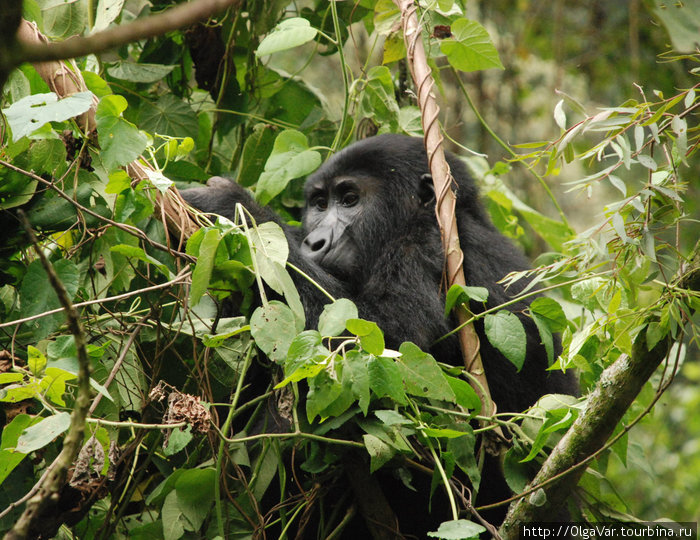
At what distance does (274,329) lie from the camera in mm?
1556

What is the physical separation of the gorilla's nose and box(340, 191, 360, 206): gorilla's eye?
0.19m

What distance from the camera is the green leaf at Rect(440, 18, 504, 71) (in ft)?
7.29

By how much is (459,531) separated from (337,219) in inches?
55.8

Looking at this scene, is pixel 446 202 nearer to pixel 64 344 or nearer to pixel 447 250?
pixel 447 250

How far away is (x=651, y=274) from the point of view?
1.68 meters

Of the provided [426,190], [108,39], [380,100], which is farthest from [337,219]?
[108,39]

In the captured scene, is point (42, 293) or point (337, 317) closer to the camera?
point (337, 317)

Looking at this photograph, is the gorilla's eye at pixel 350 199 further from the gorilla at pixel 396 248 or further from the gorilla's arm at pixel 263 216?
the gorilla's arm at pixel 263 216

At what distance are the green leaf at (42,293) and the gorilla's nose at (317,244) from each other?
100 centimetres

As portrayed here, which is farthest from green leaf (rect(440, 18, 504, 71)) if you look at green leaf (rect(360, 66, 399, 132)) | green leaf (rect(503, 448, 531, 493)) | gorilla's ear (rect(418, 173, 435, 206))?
green leaf (rect(503, 448, 531, 493))

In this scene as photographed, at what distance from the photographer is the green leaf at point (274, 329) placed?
1538 mm

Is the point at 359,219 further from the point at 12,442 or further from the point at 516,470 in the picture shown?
the point at 12,442

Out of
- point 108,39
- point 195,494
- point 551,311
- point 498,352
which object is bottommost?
point 498,352

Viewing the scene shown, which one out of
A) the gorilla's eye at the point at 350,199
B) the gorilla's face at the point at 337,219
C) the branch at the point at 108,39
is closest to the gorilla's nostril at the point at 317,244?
the gorilla's face at the point at 337,219
